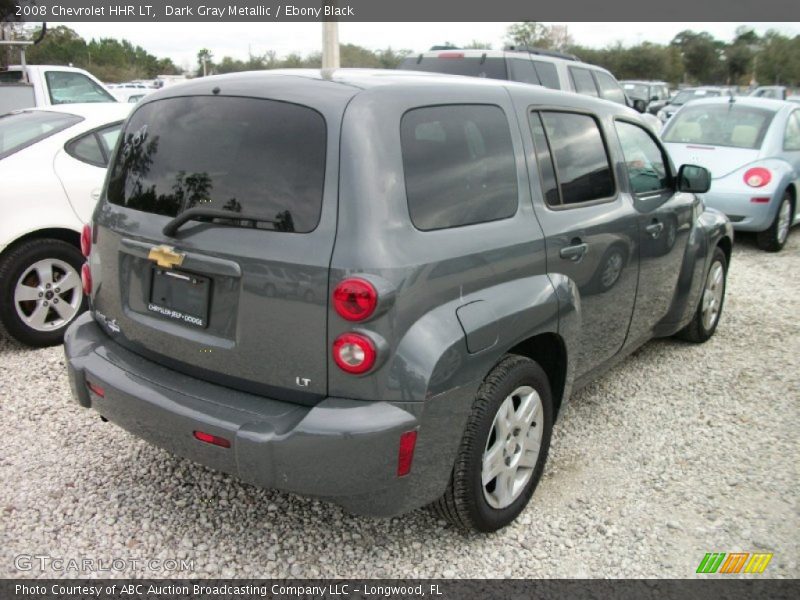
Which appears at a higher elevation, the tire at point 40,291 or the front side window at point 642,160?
the front side window at point 642,160

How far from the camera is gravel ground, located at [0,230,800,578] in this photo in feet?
9.34

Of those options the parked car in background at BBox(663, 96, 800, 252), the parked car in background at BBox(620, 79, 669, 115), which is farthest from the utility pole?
the parked car in background at BBox(620, 79, 669, 115)

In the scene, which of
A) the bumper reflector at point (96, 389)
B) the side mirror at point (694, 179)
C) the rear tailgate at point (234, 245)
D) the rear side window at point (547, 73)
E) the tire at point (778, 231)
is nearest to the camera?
the rear tailgate at point (234, 245)

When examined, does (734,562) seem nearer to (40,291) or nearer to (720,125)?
(40,291)

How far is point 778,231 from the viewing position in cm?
826

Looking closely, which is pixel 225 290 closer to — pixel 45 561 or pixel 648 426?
pixel 45 561

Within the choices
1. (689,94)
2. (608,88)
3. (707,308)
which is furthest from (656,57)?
(707,308)

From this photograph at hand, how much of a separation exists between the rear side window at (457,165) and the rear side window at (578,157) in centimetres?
37

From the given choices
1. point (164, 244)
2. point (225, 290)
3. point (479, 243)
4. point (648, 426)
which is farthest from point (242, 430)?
point (648, 426)

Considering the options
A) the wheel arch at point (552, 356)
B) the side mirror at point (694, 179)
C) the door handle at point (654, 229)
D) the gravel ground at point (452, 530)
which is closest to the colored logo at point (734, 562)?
the gravel ground at point (452, 530)

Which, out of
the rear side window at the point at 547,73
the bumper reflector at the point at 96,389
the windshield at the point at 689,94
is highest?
the rear side window at the point at 547,73

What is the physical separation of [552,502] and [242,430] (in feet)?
5.17

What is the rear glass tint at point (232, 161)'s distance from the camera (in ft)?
8.08

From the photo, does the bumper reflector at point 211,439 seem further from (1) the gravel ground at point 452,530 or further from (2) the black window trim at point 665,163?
(2) the black window trim at point 665,163
